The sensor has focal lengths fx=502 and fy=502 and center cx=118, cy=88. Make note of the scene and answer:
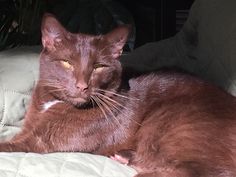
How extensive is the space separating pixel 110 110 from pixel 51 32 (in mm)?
265

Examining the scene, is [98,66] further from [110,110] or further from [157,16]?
[157,16]

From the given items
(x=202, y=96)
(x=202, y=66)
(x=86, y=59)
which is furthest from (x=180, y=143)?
(x=202, y=66)

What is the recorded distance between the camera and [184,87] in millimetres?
1425

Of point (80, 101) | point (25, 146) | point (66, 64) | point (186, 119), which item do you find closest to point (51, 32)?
point (66, 64)

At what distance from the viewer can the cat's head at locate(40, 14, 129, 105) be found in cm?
131

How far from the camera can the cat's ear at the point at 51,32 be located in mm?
1326

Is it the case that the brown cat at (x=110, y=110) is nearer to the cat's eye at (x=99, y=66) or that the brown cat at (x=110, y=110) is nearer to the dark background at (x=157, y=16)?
the cat's eye at (x=99, y=66)

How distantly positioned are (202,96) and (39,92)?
461mm

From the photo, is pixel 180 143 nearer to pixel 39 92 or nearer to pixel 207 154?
pixel 207 154

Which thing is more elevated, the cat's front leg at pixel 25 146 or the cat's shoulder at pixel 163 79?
the cat's shoulder at pixel 163 79

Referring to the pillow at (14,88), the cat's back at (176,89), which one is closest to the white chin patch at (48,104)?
the pillow at (14,88)

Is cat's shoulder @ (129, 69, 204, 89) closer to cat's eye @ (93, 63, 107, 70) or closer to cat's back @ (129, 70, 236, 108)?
cat's back @ (129, 70, 236, 108)

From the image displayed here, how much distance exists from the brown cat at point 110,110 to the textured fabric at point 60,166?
62 mm

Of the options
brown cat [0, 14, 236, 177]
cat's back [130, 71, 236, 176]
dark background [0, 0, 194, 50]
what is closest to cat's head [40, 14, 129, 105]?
brown cat [0, 14, 236, 177]
